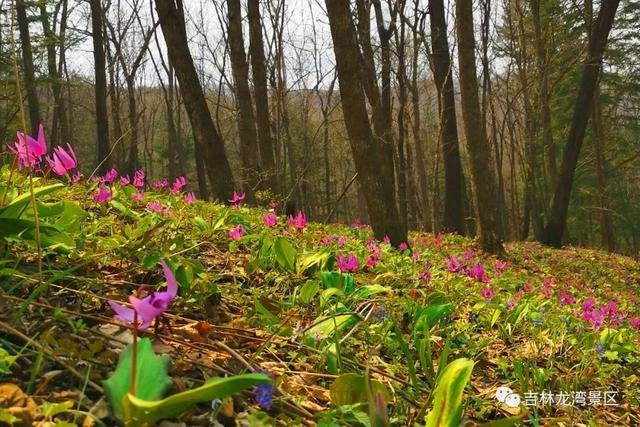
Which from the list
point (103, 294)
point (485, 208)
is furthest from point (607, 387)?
point (485, 208)

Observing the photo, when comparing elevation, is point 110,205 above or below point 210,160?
below

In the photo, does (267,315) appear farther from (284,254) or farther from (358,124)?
(358,124)

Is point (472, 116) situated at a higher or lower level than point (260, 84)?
lower

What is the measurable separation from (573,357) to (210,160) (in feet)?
16.0

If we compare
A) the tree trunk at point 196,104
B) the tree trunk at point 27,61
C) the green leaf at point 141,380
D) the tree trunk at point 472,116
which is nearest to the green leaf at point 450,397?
the green leaf at point 141,380

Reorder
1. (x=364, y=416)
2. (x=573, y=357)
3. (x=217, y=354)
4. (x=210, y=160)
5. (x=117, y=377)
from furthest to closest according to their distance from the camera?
(x=210, y=160), (x=573, y=357), (x=217, y=354), (x=364, y=416), (x=117, y=377)

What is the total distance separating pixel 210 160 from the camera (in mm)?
6258

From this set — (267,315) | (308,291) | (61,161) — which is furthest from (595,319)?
(61,161)

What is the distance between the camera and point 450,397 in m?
1.19

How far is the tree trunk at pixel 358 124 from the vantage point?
498 centimetres

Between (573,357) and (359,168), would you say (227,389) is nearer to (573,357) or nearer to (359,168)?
(573,357)

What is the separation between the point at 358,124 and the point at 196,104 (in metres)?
2.27

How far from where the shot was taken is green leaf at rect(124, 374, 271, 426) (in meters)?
0.88

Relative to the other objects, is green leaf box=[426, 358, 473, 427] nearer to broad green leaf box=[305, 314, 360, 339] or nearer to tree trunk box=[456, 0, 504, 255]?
broad green leaf box=[305, 314, 360, 339]
